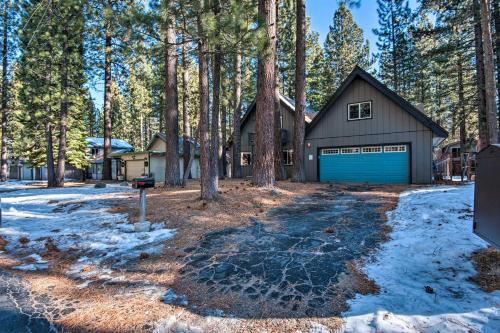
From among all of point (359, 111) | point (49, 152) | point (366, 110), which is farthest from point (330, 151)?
point (49, 152)

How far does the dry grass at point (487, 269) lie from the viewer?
304 cm

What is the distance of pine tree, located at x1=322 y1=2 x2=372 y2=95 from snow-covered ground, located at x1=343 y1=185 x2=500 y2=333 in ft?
88.2

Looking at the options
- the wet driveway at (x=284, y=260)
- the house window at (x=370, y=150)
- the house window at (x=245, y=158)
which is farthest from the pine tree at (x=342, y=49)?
the wet driveway at (x=284, y=260)

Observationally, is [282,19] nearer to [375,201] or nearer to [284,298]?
[375,201]

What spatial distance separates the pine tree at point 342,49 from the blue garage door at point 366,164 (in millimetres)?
16438

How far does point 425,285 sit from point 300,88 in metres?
11.5

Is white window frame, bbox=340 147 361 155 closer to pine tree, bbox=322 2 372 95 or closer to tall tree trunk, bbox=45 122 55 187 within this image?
pine tree, bbox=322 2 372 95

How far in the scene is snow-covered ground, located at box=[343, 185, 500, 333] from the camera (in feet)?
8.00

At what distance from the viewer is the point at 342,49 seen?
2920 centimetres

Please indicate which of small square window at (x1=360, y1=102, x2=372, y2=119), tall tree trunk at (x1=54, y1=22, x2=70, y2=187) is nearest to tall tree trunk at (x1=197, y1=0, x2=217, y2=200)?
small square window at (x1=360, y1=102, x2=372, y2=119)

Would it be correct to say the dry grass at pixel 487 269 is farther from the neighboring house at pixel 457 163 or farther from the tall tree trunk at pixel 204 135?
the neighboring house at pixel 457 163

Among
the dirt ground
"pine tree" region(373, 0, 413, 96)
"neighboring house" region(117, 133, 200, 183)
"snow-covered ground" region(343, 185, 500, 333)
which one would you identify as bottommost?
the dirt ground

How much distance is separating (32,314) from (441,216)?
21.4ft

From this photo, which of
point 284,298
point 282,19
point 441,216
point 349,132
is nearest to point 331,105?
point 349,132
